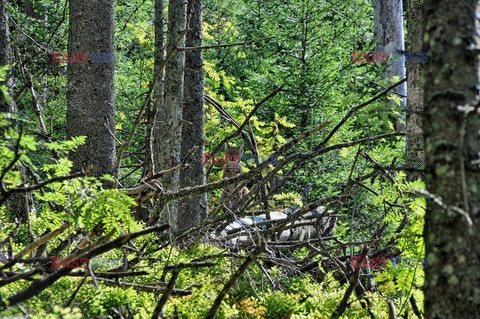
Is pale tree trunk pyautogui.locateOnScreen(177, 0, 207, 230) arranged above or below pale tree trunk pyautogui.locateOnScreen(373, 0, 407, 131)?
below

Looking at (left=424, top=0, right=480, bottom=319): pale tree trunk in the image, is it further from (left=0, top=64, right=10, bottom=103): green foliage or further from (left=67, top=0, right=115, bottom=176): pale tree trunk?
(left=67, top=0, right=115, bottom=176): pale tree trunk

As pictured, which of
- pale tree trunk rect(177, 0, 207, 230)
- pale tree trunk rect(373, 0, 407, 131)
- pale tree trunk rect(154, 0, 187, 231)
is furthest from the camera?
pale tree trunk rect(373, 0, 407, 131)

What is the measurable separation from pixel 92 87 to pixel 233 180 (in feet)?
8.39

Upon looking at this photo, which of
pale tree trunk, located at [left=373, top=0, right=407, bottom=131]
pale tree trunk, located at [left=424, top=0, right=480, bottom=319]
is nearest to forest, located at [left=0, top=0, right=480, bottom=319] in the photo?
pale tree trunk, located at [left=424, top=0, right=480, bottom=319]

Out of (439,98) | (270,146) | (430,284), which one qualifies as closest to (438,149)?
(439,98)

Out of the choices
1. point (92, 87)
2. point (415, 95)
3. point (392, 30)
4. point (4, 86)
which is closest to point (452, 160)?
point (4, 86)

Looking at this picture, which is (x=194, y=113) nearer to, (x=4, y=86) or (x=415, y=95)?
(x=415, y=95)

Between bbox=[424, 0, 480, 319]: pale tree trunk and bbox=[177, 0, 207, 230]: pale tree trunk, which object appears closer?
bbox=[424, 0, 480, 319]: pale tree trunk

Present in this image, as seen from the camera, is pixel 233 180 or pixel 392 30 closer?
pixel 233 180

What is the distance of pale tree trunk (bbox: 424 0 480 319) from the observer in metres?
2.01

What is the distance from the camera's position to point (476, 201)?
203cm

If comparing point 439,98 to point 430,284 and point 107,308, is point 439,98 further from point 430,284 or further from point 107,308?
point 107,308

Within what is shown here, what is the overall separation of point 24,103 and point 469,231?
950 centimetres

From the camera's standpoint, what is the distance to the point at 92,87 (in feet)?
20.3
